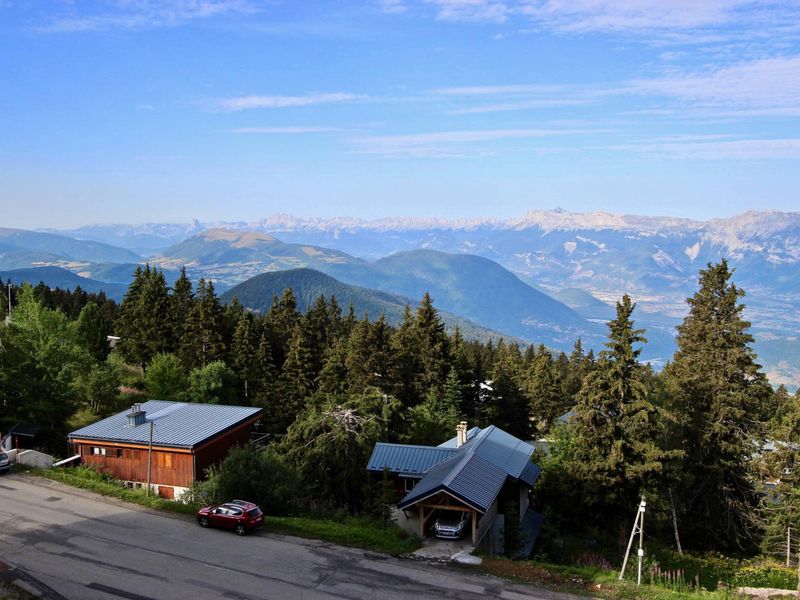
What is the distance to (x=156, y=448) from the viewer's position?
37438mm

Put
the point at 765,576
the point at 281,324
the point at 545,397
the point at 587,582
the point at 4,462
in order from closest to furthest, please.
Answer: the point at 587,582, the point at 765,576, the point at 4,462, the point at 281,324, the point at 545,397

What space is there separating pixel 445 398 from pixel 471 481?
86.4 ft

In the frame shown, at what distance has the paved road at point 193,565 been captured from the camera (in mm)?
21922

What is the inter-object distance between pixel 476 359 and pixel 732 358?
3342 cm

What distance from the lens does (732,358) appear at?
37.7 metres

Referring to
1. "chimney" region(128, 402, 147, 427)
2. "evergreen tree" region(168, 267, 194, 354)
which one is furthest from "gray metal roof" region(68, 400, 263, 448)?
"evergreen tree" region(168, 267, 194, 354)

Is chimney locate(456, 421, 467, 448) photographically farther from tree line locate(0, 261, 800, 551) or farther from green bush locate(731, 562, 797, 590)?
green bush locate(731, 562, 797, 590)

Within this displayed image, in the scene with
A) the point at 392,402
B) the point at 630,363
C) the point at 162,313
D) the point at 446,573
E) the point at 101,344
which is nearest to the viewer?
the point at 446,573

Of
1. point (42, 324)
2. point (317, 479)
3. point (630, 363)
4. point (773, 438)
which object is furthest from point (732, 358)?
point (42, 324)

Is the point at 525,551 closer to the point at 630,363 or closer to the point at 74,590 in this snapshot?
the point at 630,363

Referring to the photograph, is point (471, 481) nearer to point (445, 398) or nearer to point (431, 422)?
point (431, 422)

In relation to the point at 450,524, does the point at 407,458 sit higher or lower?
higher

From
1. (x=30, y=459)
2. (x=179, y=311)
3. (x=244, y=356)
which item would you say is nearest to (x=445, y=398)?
(x=244, y=356)

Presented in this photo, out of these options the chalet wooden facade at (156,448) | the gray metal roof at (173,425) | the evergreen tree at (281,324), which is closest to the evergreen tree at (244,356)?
the evergreen tree at (281,324)
